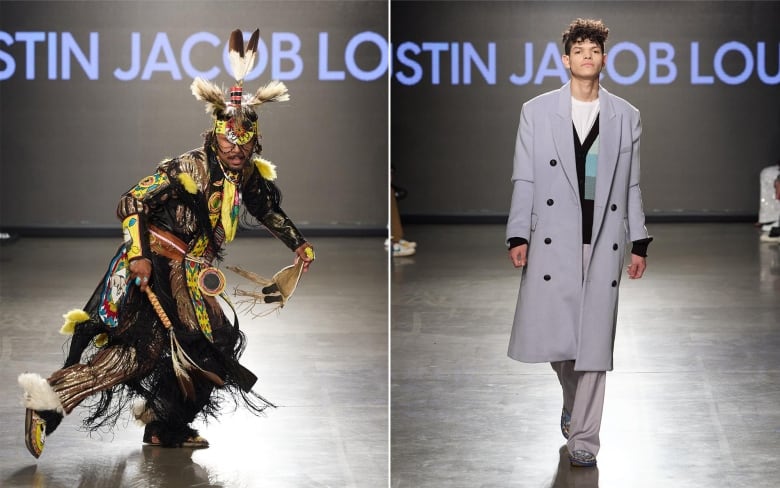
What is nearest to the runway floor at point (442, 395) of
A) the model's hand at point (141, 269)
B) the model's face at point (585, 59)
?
the model's hand at point (141, 269)

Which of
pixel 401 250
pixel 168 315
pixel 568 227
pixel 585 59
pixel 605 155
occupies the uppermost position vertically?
pixel 585 59

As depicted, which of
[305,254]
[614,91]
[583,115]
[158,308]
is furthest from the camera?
[614,91]

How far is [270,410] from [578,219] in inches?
66.5

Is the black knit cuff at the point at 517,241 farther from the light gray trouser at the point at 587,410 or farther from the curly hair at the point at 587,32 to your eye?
the curly hair at the point at 587,32

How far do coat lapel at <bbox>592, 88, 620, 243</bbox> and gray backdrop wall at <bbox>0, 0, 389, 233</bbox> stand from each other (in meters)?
9.26

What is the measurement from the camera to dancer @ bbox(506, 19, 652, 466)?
4023 mm

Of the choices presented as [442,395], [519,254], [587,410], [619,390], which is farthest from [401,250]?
[587,410]

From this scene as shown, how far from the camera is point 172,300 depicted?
424cm

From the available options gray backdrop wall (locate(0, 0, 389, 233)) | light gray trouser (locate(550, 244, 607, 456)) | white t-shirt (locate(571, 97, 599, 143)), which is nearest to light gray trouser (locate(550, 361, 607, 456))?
light gray trouser (locate(550, 244, 607, 456))

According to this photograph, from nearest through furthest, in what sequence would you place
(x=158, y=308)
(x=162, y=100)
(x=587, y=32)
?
1. (x=587, y=32)
2. (x=158, y=308)
3. (x=162, y=100)

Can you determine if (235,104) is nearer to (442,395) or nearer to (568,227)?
(568,227)

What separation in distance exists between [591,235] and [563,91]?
485mm

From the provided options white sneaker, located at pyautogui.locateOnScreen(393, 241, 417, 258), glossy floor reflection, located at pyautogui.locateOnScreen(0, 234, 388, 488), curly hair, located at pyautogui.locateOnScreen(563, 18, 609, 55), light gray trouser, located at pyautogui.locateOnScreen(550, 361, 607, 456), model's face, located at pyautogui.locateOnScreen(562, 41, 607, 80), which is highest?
curly hair, located at pyautogui.locateOnScreen(563, 18, 609, 55)

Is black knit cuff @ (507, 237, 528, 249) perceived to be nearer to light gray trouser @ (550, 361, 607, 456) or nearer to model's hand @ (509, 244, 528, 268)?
model's hand @ (509, 244, 528, 268)
